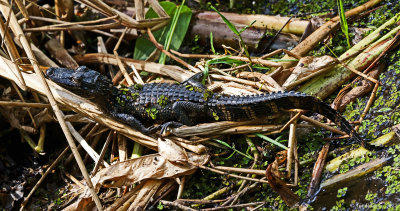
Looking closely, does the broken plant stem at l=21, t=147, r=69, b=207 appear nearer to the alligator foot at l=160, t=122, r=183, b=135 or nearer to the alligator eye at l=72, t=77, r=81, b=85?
the alligator eye at l=72, t=77, r=81, b=85

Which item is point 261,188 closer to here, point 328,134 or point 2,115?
point 328,134

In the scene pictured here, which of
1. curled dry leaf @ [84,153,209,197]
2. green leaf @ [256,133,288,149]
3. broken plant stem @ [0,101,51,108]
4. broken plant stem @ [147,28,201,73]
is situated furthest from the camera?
broken plant stem @ [147,28,201,73]

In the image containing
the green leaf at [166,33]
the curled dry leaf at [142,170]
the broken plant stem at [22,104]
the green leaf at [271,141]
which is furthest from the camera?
the green leaf at [166,33]

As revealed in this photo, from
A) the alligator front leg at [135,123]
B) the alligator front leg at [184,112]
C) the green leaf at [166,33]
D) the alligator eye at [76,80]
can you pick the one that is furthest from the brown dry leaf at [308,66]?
the alligator eye at [76,80]

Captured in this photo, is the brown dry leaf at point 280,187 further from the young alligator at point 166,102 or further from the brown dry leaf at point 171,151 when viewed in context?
the brown dry leaf at point 171,151

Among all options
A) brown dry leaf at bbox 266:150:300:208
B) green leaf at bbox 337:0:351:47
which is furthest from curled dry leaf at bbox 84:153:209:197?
green leaf at bbox 337:0:351:47

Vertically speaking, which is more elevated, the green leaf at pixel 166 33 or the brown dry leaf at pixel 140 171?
the green leaf at pixel 166 33

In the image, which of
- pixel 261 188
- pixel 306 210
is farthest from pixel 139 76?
pixel 306 210
